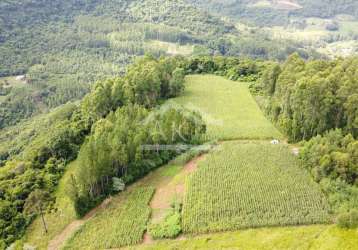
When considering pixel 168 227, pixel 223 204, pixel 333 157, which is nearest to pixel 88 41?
pixel 223 204

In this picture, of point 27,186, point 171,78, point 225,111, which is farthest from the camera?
point 171,78

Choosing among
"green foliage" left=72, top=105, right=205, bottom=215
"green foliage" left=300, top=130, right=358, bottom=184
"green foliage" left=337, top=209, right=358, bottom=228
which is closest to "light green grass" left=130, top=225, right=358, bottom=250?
"green foliage" left=337, top=209, right=358, bottom=228

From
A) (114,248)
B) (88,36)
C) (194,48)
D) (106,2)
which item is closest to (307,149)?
(114,248)

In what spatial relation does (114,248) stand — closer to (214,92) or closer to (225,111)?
(225,111)

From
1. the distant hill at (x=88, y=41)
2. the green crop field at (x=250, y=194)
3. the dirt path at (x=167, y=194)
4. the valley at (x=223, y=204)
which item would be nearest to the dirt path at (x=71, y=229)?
the valley at (x=223, y=204)

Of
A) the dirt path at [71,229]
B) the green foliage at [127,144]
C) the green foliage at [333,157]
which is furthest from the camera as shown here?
the green foliage at [127,144]

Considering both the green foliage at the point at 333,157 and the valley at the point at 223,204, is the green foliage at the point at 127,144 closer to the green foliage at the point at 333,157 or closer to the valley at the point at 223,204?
the valley at the point at 223,204

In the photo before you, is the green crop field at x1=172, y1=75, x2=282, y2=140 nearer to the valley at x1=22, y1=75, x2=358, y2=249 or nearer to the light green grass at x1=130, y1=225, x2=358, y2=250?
the valley at x1=22, y1=75, x2=358, y2=249
